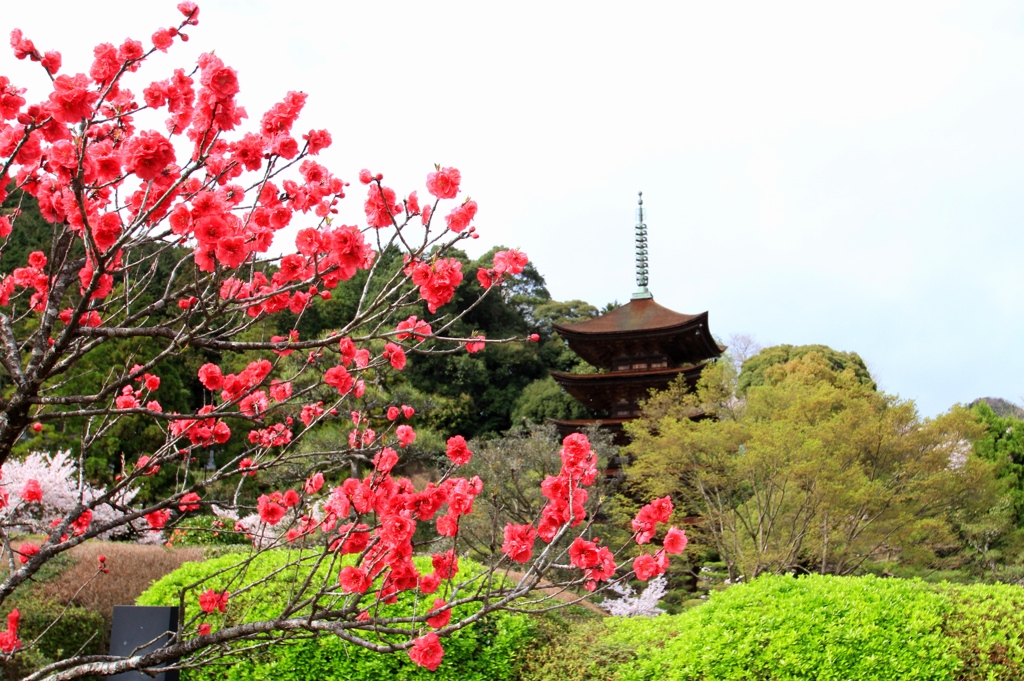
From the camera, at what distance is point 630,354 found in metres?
19.5

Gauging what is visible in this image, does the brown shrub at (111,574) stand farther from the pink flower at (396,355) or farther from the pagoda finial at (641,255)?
the pagoda finial at (641,255)

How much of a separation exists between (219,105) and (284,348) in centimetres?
76

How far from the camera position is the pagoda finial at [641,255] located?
21703 millimetres

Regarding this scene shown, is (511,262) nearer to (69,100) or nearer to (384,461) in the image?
(384,461)

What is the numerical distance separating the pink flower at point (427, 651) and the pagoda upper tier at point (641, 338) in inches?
638

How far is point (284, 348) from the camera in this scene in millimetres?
2469

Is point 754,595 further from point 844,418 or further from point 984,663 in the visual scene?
point 844,418

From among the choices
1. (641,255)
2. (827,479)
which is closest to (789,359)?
(641,255)

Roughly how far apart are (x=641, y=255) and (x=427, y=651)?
2121 centimetres

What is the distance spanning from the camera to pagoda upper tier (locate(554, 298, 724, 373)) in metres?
18.6

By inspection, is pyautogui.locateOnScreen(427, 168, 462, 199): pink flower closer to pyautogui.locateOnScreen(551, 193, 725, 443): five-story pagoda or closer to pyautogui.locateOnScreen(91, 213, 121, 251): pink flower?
pyautogui.locateOnScreen(91, 213, 121, 251): pink flower

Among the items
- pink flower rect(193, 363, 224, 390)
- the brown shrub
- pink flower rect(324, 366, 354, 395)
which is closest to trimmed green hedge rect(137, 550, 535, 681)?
pink flower rect(193, 363, 224, 390)

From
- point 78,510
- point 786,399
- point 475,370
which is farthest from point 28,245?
point 78,510

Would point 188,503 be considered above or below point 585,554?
above
